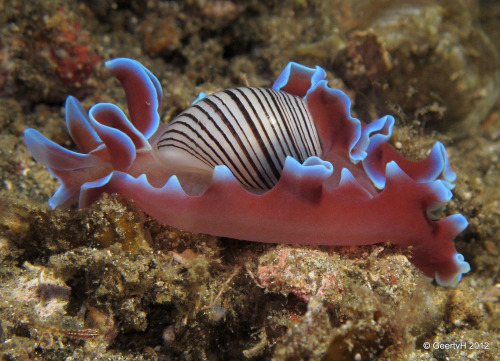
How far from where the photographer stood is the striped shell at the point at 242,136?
2621mm

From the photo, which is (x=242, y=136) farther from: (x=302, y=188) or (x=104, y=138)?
(x=104, y=138)

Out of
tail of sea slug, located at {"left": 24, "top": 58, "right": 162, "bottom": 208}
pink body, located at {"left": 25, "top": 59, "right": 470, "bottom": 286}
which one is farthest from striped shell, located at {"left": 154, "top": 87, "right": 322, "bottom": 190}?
tail of sea slug, located at {"left": 24, "top": 58, "right": 162, "bottom": 208}

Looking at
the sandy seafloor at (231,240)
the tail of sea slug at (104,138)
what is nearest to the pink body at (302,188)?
the tail of sea slug at (104,138)

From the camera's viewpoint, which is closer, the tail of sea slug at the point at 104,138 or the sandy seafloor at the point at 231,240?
the sandy seafloor at the point at 231,240

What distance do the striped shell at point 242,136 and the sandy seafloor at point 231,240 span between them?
555 mm

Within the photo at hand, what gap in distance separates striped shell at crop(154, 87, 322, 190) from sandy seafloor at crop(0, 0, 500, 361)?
0.55 m

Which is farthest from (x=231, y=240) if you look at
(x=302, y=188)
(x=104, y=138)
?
(x=104, y=138)

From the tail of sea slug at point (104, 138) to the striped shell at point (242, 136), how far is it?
280mm

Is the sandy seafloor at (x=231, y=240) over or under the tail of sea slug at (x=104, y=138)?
under

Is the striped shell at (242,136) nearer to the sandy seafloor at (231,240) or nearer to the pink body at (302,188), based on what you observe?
the pink body at (302,188)

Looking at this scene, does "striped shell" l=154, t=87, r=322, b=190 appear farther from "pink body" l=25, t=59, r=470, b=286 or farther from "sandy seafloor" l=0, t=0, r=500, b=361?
"sandy seafloor" l=0, t=0, r=500, b=361

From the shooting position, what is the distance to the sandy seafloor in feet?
8.18

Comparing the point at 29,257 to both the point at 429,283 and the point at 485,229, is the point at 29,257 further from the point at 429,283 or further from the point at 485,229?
the point at 485,229

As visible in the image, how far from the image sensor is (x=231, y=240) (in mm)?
2881
